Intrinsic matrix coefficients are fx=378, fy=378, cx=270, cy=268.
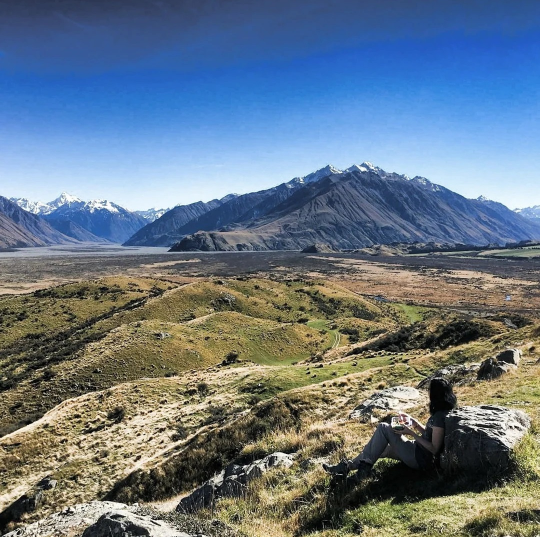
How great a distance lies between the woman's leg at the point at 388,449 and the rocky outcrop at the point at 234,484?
4211mm

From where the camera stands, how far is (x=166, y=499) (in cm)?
1869

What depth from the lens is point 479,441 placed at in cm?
853

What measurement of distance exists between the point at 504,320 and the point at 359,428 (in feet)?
150

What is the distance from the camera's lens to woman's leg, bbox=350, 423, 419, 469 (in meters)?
9.12

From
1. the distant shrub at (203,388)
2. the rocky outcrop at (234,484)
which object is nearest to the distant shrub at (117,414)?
the distant shrub at (203,388)

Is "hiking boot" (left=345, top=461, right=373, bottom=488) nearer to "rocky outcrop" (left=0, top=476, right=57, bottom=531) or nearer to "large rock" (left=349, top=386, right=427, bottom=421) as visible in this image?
"large rock" (left=349, top=386, right=427, bottom=421)

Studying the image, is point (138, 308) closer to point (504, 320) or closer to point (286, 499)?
point (504, 320)

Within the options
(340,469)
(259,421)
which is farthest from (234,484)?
(259,421)

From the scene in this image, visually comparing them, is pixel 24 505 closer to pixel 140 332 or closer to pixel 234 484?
pixel 234 484

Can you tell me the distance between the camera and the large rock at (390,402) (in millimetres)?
18225

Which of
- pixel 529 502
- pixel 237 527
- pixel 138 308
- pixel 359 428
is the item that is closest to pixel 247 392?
pixel 359 428

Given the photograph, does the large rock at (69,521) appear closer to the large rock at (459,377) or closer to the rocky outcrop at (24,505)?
the rocky outcrop at (24,505)

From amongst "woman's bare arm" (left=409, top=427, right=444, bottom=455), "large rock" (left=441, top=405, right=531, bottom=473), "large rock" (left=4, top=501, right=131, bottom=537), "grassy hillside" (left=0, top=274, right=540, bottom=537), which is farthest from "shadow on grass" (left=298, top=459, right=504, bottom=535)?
"large rock" (left=4, top=501, right=131, bottom=537)

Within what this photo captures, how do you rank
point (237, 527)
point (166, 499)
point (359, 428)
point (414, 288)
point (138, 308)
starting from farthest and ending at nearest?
point (414, 288) < point (138, 308) < point (166, 499) < point (359, 428) < point (237, 527)
